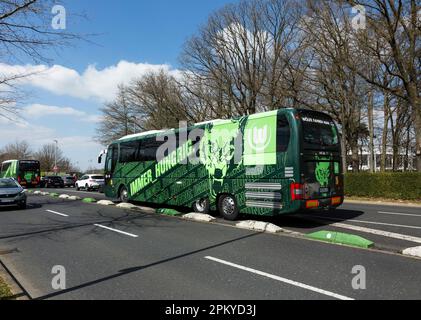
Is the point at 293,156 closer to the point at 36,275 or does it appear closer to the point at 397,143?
the point at 36,275

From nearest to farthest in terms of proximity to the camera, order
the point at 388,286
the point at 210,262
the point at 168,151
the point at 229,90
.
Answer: the point at 388,286 < the point at 210,262 < the point at 168,151 < the point at 229,90

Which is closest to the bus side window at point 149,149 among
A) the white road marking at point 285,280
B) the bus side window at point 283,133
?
the bus side window at point 283,133

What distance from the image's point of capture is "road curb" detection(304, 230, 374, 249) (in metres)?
8.35

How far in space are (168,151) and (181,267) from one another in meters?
9.07

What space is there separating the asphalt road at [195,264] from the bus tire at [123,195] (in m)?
7.51

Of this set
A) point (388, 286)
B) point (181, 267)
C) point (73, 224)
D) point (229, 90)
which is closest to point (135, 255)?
point (181, 267)

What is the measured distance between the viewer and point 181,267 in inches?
272

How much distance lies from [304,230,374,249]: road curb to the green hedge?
1332 cm

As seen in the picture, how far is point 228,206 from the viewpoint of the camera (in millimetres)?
12812

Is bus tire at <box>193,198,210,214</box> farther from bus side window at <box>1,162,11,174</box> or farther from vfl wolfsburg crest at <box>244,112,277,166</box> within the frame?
bus side window at <box>1,162,11,174</box>

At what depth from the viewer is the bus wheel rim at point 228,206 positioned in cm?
1264

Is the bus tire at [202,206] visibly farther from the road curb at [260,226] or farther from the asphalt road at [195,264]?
the road curb at [260,226]

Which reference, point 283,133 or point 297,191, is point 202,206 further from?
point 283,133

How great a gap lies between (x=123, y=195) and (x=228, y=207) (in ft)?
27.1
